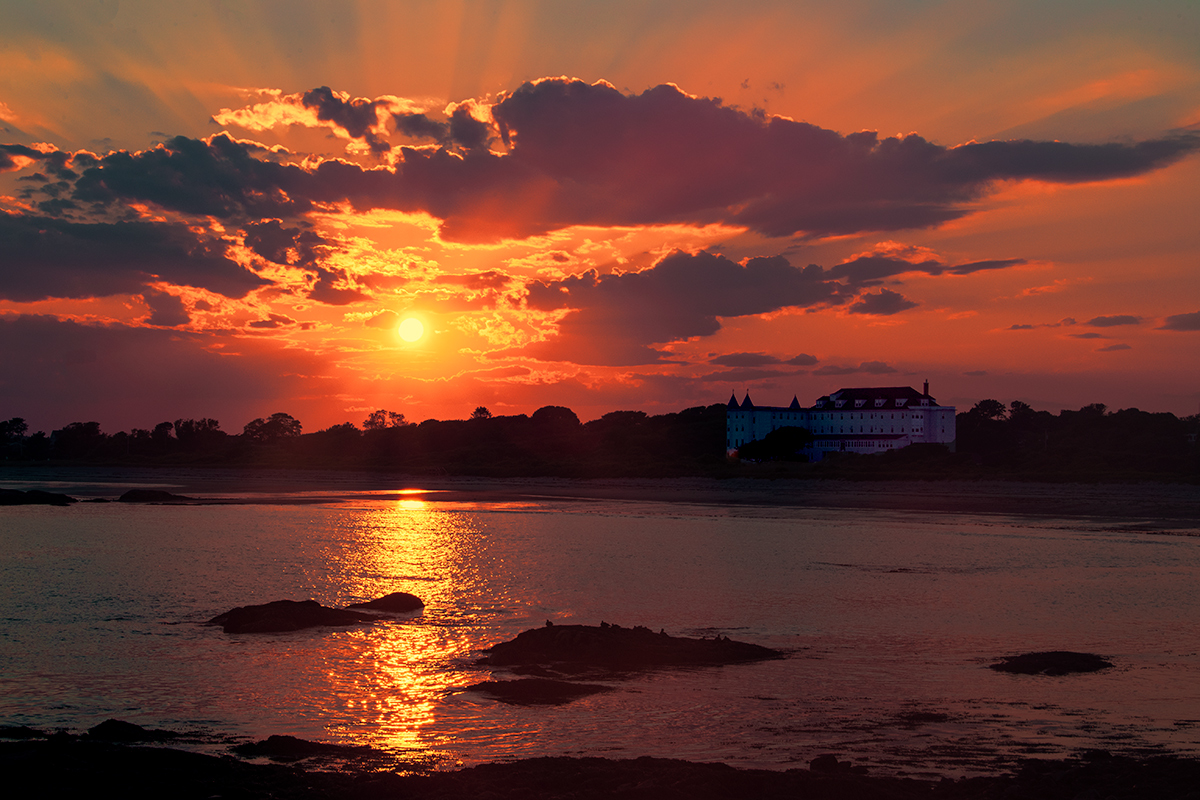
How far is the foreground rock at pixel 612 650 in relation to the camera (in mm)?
18562

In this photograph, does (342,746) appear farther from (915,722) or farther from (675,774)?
(915,722)

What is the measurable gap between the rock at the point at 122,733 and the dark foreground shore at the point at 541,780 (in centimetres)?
102

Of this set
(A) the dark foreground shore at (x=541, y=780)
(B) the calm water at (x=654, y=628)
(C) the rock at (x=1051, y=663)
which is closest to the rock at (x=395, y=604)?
(B) the calm water at (x=654, y=628)

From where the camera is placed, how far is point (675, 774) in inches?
429

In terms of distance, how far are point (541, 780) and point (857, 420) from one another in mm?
178218

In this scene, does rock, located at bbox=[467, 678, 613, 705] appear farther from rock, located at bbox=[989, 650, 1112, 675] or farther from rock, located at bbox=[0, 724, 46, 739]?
rock, located at bbox=[989, 650, 1112, 675]

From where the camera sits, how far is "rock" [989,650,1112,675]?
17.9m

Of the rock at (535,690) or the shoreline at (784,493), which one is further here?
the shoreline at (784,493)

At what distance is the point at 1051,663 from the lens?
1823 cm

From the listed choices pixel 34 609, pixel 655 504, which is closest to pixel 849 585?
pixel 34 609

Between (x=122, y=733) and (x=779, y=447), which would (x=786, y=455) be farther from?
(x=122, y=733)

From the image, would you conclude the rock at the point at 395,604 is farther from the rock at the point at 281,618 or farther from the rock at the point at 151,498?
the rock at the point at 151,498

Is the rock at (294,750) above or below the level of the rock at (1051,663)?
above

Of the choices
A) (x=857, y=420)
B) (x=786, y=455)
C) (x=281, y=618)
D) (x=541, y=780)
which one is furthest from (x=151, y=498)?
(x=857, y=420)
